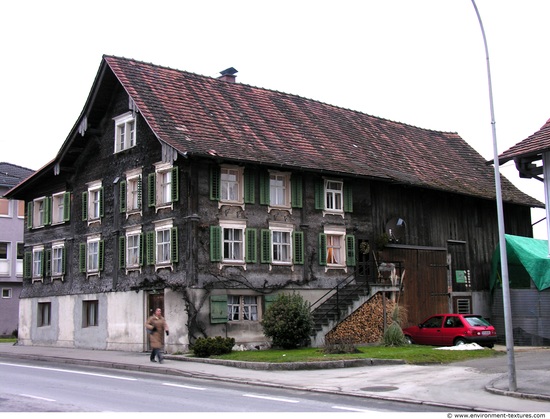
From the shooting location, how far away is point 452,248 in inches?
1423

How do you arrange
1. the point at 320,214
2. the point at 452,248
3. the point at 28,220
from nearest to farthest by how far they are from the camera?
1. the point at 320,214
2. the point at 452,248
3. the point at 28,220

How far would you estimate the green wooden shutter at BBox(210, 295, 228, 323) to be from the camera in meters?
27.1

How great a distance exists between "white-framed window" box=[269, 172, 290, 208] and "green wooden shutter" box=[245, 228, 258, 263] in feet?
5.60

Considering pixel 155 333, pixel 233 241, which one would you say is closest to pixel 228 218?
pixel 233 241

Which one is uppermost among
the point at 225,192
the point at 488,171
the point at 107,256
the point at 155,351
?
the point at 488,171

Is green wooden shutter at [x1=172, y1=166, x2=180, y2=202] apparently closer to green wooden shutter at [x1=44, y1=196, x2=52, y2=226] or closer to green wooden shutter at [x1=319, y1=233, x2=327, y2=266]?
green wooden shutter at [x1=319, y1=233, x2=327, y2=266]

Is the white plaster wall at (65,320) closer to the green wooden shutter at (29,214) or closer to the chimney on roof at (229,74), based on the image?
the green wooden shutter at (29,214)

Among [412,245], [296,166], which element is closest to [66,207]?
[296,166]

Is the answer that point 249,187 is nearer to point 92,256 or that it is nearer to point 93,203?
point 93,203

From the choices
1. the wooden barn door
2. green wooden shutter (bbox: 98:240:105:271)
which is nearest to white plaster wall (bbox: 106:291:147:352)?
green wooden shutter (bbox: 98:240:105:271)

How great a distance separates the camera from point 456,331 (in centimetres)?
2827

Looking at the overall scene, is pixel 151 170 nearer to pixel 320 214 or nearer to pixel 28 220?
pixel 320 214

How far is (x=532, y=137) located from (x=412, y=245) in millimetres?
15545

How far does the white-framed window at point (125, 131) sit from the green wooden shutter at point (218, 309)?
8.18 meters
